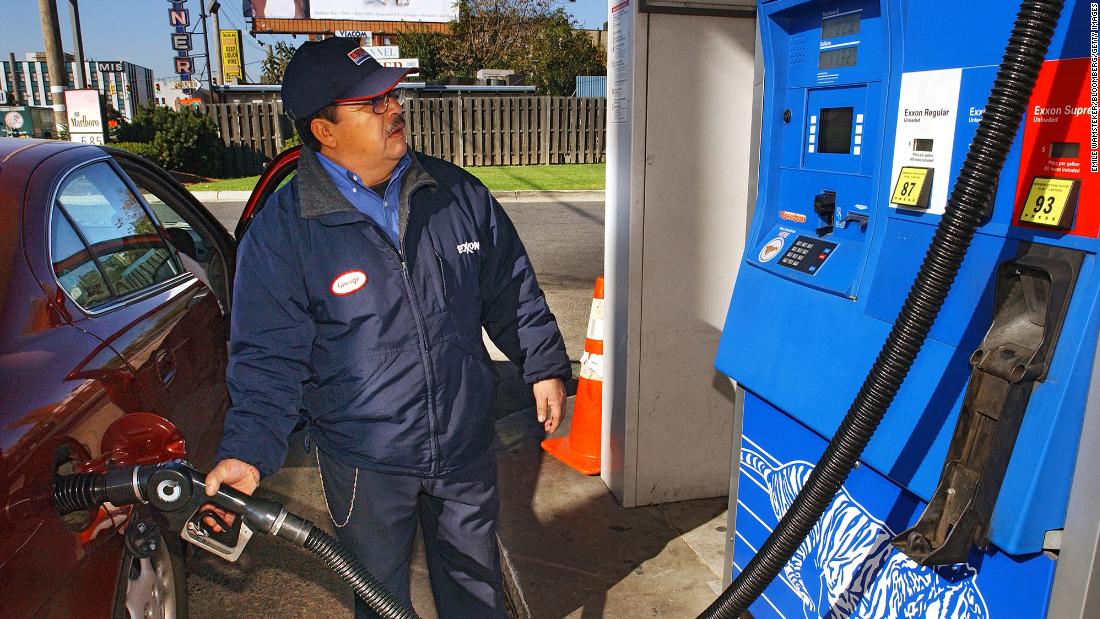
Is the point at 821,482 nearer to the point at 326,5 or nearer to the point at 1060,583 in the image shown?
the point at 1060,583

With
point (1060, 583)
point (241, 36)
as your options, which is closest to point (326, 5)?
point (241, 36)

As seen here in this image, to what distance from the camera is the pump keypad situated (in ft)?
7.56

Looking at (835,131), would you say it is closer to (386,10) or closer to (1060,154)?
(1060,154)

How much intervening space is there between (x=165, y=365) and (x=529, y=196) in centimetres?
1271

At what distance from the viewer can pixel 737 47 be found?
3.47 m

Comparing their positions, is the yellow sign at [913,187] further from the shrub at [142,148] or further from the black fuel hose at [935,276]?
the shrub at [142,148]

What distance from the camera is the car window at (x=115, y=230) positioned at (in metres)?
2.85

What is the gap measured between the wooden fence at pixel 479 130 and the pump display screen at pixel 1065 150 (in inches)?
725

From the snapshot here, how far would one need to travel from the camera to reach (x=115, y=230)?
312 cm

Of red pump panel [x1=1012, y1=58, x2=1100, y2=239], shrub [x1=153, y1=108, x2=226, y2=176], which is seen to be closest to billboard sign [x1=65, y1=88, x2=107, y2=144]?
shrub [x1=153, y1=108, x2=226, y2=176]

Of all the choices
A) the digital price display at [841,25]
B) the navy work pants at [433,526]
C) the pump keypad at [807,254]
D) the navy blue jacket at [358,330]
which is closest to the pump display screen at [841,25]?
the digital price display at [841,25]

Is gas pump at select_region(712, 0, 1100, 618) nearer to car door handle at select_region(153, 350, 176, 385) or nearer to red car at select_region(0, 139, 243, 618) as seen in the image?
red car at select_region(0, 139, 243, 618)

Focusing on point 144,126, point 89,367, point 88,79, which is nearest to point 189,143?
point 144,126

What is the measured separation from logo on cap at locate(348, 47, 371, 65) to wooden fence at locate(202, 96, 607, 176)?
1766 cm
